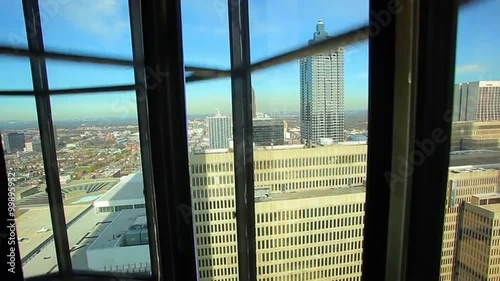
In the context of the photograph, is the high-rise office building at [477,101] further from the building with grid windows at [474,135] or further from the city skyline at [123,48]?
the city skyline at [123,48]

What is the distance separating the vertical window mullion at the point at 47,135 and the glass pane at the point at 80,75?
66mm

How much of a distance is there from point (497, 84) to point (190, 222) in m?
1.83

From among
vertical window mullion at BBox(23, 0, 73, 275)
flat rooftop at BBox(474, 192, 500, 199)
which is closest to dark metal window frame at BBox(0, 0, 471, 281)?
vertical window mullion at BBox(23, 0, 73, 275)

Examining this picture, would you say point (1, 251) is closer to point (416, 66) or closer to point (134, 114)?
point (134, 114)

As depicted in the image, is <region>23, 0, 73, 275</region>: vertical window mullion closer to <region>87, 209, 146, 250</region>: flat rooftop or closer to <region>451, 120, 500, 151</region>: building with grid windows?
<region>87, 209, 146, 250</region>: flat rooftop

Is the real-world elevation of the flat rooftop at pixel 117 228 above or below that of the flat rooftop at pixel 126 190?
below

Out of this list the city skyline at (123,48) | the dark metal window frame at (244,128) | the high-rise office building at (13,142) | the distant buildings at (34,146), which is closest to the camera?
the dark metal window frame at (244,128)

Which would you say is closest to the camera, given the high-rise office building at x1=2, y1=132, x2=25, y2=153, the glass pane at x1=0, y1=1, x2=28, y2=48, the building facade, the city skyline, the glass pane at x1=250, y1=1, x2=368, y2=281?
the glass pane at x1=250, y1=1, x2=368, y2=281

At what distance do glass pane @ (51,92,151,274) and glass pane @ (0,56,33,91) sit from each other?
221 mm

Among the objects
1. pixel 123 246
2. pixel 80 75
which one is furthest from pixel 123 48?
pixel 123 246

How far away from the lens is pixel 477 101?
3.09ft

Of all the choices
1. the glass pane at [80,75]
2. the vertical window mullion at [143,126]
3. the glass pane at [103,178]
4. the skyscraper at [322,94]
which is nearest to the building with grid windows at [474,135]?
the skyscraper at [322,94]

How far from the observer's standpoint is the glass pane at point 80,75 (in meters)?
2.01

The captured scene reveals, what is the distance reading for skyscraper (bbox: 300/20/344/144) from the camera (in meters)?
1.34
